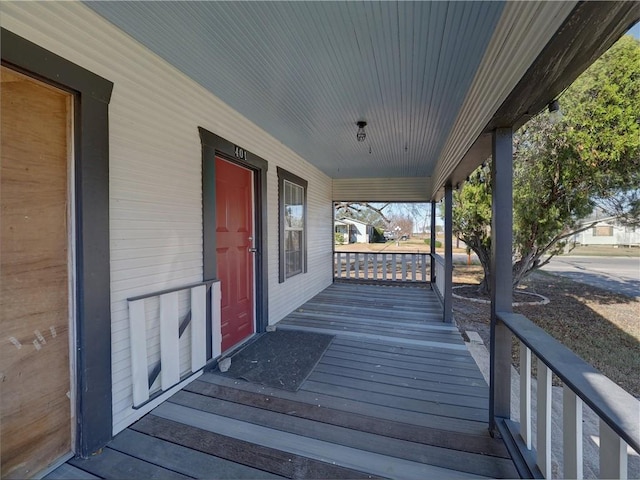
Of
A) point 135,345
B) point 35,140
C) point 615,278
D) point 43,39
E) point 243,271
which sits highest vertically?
point 43,39

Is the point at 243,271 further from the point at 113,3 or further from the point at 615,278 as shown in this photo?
the point at 615,278

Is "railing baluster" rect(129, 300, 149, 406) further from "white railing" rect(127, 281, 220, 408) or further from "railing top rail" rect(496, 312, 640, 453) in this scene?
"railing top rail" rect(496, 312, 640, 453)

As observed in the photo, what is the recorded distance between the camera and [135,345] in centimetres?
185

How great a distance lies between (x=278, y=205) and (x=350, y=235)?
18837 millimetres

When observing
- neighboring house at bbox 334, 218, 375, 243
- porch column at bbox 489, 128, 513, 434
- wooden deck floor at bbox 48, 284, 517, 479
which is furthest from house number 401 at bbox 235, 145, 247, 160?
neighboring house at bbox 334, 218, 375, 243

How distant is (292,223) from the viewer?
464 centimetres

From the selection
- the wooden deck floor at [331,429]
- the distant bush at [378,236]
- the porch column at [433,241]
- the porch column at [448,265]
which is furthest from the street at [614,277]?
the distant bush at [378,236]

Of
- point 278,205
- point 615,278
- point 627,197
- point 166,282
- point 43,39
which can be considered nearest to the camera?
point 43,39

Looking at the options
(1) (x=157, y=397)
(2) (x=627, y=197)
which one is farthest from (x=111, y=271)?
(2) (x=627, y=197)

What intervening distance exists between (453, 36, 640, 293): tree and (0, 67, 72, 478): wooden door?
4408 mm

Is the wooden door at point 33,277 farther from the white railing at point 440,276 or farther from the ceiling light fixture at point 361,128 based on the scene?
the white railing at point 440,276

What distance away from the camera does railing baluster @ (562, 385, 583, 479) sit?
1.13 m

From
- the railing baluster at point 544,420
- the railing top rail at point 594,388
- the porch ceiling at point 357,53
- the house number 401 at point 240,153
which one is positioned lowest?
the railing baluster at point 544,420

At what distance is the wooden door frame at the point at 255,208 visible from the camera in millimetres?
2551
